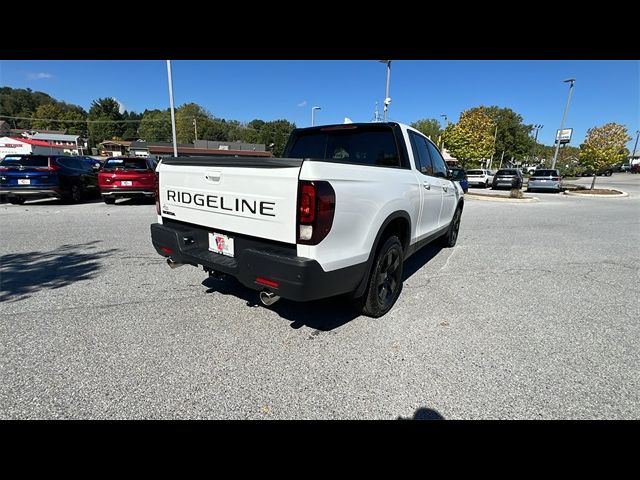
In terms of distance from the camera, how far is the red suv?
33.0 feet

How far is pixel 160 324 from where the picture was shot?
3010mm

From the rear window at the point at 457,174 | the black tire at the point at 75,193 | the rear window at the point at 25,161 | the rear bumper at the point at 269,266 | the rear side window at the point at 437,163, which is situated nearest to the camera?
the rear bumper at the point at 269,266

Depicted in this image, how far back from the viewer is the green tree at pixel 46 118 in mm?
106938

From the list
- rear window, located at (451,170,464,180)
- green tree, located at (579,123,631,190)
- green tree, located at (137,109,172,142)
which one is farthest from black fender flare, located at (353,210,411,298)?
green tree, located at (137,109,172,142)

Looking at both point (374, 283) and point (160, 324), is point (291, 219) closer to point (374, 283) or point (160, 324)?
point (374, 283)

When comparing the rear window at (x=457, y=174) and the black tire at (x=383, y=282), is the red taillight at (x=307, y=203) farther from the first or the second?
the rear window at (x=457, y=174)

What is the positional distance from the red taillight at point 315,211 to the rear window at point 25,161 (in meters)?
11.5

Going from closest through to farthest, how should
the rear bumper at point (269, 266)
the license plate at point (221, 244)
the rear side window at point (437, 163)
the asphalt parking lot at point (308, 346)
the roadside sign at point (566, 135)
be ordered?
the asphalt parking lot at point (308, 346) → the rear bumper at point (269, 266) → the license plate at point (221, 244) → the rear side window at point (437, 163) → the roadside sign at point (566, 135)

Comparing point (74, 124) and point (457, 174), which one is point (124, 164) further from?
point (74, 124)

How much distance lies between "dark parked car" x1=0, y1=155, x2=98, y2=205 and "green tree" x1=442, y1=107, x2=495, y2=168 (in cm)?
3375

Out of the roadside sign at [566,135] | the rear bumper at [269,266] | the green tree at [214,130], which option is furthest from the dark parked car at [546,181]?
the green tree at [214,130]

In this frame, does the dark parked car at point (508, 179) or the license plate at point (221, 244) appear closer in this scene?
the license plate at point (221, 244)
